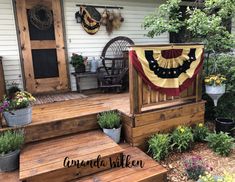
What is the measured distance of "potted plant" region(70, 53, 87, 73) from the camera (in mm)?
4949

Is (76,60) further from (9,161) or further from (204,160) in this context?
(204,160)

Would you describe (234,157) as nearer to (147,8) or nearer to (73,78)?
(73,78)

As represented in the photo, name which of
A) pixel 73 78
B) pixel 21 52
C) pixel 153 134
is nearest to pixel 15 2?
pixel 21 52

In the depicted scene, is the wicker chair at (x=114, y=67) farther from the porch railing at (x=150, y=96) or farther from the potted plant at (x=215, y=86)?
the potted plant at (x=215, y=86)

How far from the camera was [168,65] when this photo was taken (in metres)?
3.36

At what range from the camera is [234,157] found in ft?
10.2

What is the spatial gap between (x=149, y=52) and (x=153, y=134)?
125 cm

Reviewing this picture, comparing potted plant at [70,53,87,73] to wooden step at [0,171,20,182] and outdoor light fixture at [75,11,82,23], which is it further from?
wooden step at [0,171,20,182]

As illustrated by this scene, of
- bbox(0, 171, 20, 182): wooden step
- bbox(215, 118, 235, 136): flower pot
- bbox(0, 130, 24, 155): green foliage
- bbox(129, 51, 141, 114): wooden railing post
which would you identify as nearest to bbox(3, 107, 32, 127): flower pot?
bbox(0, 130, 24, 155): green foliage

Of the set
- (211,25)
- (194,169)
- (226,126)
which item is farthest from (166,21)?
(194,169)

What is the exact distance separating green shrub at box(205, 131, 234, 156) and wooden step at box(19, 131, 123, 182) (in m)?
1.48

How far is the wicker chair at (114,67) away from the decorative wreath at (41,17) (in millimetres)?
1436

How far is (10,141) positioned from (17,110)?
0.44 meters

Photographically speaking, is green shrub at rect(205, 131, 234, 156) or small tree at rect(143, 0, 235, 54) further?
small tree at rect(143, 0, 235, 54)
